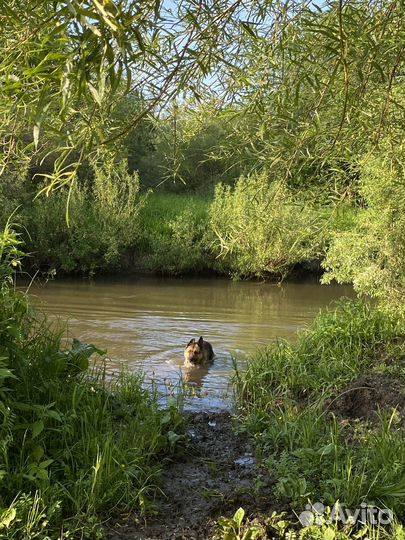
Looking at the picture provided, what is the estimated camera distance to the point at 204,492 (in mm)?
4102

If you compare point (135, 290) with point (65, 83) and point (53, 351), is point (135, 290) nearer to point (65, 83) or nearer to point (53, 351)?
point (53, 351)

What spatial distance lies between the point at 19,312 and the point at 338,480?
2417 mm

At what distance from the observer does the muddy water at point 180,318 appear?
8.97m

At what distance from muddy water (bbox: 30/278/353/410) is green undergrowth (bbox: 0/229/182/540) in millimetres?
1396

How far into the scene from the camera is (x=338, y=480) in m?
3.94

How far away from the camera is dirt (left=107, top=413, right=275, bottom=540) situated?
12.1 ft

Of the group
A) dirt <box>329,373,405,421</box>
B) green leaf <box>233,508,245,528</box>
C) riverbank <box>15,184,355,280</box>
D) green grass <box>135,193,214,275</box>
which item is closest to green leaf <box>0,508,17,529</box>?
green leaf <box>233,508,245,528</box>

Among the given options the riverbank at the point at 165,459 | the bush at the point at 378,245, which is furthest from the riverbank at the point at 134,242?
the riverbank at the point at 165,459

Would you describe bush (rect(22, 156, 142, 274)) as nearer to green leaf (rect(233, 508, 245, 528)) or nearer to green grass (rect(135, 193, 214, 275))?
green grass (rect(135, 193, 214, 275))

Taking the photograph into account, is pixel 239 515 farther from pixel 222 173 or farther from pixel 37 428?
pixel 222 173

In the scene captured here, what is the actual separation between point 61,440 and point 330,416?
8.22 feet

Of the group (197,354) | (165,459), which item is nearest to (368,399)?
(165,459)

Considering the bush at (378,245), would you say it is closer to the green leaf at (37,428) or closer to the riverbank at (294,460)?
the riverbank at (294,460)

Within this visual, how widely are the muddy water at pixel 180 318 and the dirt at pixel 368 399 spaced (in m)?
1.45
